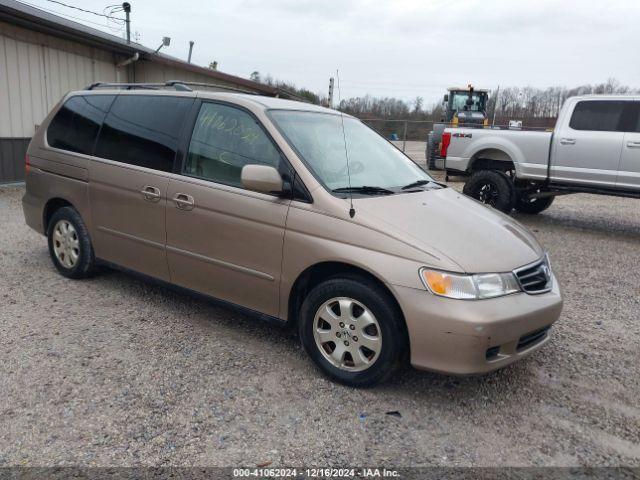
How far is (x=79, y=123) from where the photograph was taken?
4.83m

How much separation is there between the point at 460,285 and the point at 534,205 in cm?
820

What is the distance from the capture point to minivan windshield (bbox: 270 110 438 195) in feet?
11.7

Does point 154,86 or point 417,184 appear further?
point 154,86

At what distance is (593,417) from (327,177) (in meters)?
2.19

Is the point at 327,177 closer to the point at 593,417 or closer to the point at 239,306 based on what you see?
the point at 239,306

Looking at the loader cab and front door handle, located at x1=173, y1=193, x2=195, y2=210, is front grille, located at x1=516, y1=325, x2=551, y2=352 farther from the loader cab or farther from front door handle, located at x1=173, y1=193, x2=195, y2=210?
the loader cab

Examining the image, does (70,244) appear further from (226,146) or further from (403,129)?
(403,129)

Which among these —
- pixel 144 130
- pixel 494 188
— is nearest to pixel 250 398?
pixel 144 130

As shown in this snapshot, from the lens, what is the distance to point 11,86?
10.5 meters

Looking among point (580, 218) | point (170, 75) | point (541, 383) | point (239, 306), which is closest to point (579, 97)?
point (580, 218)

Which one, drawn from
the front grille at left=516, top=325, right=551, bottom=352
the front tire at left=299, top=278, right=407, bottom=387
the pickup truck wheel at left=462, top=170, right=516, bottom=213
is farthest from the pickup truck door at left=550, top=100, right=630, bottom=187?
the front tire at left=299, top=278, right=407, bottom=387

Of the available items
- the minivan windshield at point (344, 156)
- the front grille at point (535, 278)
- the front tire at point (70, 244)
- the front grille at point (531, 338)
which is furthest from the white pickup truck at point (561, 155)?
the front tire at point (70, 244)

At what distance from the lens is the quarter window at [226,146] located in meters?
3.65

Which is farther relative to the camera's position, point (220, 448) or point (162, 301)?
point (162, 301)
